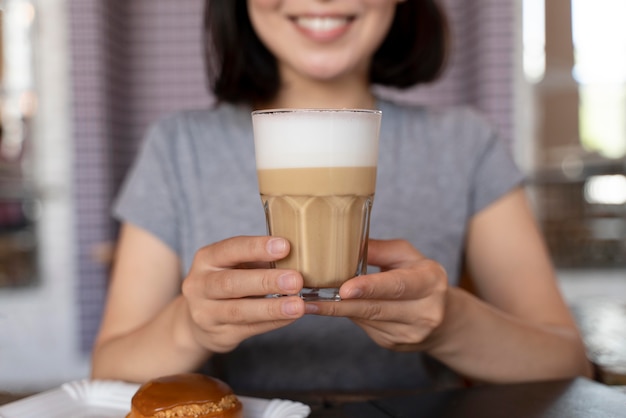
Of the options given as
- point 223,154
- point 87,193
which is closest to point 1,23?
point 87,193

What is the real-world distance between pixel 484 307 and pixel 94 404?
0.62m

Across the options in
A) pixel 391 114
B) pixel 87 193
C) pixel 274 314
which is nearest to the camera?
pixel 274 314

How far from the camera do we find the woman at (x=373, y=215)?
1277 millimetres

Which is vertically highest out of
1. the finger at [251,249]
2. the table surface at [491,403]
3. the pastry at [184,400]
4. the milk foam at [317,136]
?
the milk foam at [317,136]

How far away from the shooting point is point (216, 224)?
5.25ft

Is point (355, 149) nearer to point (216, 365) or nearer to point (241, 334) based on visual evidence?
point (241, 334)

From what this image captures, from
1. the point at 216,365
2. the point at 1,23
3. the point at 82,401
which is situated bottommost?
the point at 216,365

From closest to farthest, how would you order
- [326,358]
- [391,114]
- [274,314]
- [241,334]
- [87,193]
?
[274,314]
[241,334]
[326,358]
[391,114]
[87,193]

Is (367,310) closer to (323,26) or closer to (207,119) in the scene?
(323,26)

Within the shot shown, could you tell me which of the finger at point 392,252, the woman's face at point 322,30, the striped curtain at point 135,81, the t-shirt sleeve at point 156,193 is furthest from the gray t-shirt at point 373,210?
the striped curtain at point 135,81

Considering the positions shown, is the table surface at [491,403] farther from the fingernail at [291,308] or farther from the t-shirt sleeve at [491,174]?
the t-shirt sleeve at [491,174]

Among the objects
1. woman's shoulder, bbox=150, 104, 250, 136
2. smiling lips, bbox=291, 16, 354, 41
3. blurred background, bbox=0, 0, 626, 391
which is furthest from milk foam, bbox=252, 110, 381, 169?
blurred background, bbox=0, 0, 626, 391

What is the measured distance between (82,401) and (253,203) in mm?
698

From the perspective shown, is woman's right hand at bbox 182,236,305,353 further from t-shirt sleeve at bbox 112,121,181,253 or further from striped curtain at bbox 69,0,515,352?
striped curtain at bbox 69,0,515,352
